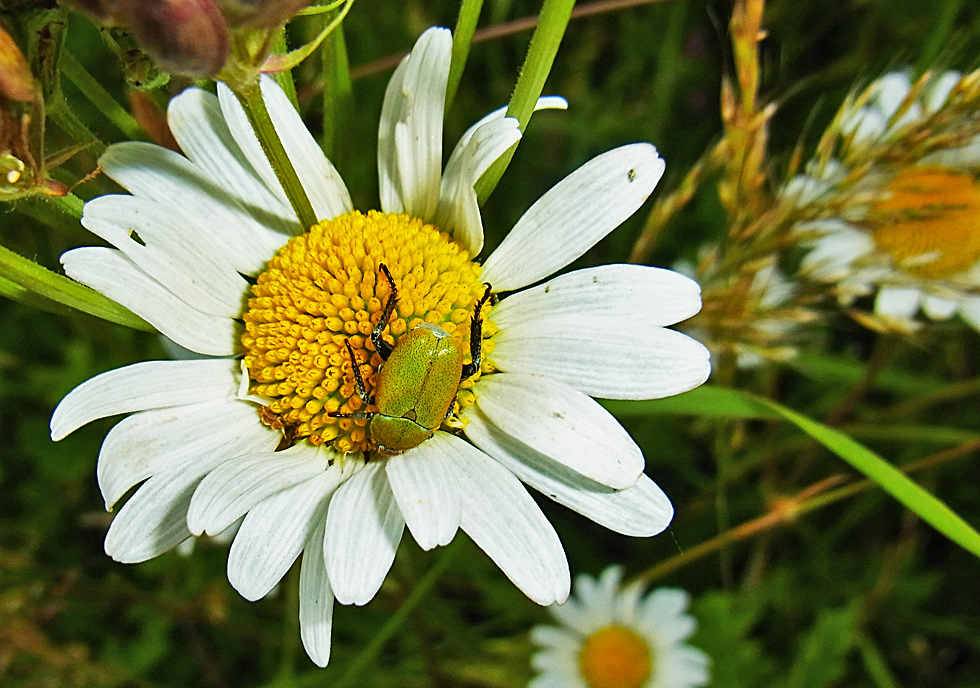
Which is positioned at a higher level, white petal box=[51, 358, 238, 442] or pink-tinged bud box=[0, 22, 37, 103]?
pink-tinged bud box=[0, 22, 37, 103]

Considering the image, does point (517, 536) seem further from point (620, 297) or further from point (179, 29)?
point (179, 29)

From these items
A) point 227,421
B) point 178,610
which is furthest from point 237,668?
point 227,421

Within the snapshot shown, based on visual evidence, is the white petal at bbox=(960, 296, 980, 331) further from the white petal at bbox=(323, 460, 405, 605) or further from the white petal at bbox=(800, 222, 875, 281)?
the white petal at bbox=(323, 460, 405, 605)

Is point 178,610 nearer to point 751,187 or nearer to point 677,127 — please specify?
point 751,187

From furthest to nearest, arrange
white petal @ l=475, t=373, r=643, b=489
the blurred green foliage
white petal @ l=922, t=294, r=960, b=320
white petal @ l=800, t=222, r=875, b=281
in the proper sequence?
the blurred green foliage
white petal @ l=800, t=222, r=875, b=281
white petal @ l=922, t=294, r=960, b=320
white petal @ l=475, t=373, r=643, b=489

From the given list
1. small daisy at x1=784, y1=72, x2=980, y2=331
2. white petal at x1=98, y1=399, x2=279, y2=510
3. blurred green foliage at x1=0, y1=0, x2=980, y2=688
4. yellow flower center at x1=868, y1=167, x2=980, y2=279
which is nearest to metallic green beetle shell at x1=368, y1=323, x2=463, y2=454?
white petal at x1=98, y1=399, x2=279, y2=510

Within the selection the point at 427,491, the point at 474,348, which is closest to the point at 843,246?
the point at 474,348
